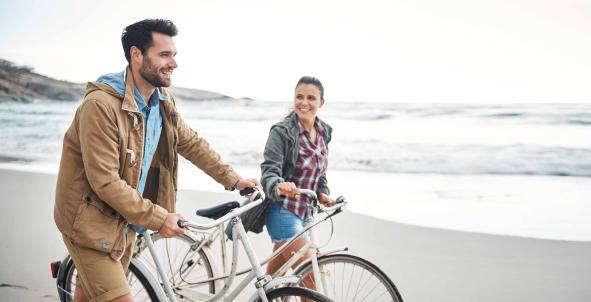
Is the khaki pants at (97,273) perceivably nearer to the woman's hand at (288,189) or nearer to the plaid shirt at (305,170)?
the woman's hand at (288,189)

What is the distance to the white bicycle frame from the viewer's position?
2564 millimetres

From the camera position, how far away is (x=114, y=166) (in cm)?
231

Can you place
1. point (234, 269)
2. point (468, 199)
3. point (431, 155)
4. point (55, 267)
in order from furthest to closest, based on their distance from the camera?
point (431, 155) → point (468, 199) → point (55, 267) → point (234, 269)

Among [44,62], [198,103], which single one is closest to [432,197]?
[198,103]

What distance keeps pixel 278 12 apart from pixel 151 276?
891 inches

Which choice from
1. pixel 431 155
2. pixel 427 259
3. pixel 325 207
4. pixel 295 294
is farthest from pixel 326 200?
pixel 431 155

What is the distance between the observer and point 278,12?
2462 centimetres

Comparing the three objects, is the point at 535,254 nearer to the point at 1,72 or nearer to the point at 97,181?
the point at 97,181

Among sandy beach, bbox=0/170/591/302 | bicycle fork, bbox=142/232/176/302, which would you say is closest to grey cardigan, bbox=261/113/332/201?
bicycle fork, bbox=142/232/176/302

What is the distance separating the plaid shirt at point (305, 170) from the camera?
133 inches

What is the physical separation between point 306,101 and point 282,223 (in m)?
0.68

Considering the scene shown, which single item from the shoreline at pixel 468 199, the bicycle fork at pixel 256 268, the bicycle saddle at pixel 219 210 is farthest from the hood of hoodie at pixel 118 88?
the shoreline at pixel 468 199

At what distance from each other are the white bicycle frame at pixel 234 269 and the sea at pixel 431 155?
4.09m

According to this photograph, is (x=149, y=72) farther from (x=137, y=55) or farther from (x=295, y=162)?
(x=295, y=162)
